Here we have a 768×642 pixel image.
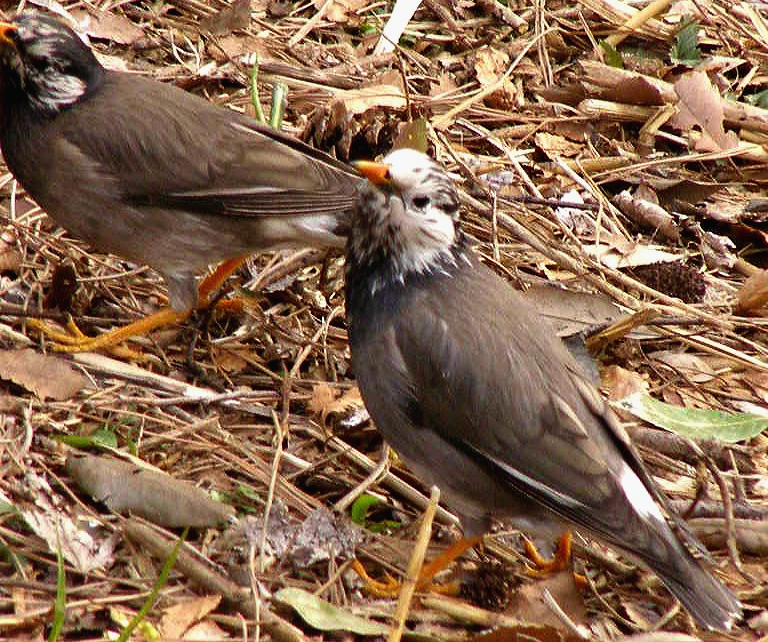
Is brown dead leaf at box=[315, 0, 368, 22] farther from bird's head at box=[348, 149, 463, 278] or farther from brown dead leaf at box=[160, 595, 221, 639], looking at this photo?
brown dead leaf at box=[160, 595, 221, 639]

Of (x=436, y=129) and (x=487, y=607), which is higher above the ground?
(x=436, y=129)

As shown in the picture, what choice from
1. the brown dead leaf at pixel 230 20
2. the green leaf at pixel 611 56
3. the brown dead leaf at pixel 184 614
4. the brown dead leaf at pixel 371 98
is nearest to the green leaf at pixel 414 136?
the brown dead leaf at pixel 371 98

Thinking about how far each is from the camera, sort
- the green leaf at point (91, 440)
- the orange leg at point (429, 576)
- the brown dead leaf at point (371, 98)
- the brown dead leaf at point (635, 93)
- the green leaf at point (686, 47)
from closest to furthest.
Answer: the orange leg at point (429, 576)
the green leaf at point (91, 440)
the brown dead leaf at point (371, 98)
the brown dead leaf at point (635, 93)
the green leaf at point (686, 47)

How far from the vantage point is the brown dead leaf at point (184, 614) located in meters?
3.56

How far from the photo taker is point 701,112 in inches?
250

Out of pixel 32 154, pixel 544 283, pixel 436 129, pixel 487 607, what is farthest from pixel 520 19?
pixel 487 607

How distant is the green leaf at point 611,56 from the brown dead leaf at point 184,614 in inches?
161

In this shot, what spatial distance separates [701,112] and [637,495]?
3002mm

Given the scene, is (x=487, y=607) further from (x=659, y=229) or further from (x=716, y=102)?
(x=716, y=102)

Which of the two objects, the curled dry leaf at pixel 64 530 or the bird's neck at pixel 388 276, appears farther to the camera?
the bird's neck at pixel 388 276

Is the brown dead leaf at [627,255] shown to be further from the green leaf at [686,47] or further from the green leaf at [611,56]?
the green leaf at [686,47]

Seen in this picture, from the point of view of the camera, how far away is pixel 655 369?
203 inches

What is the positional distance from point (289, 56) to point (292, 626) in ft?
11.8

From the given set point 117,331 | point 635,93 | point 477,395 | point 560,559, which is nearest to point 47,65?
point 117,331
